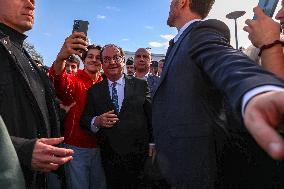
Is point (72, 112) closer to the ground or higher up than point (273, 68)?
closer to the ground

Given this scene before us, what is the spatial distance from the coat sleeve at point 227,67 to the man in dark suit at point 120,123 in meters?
2.31

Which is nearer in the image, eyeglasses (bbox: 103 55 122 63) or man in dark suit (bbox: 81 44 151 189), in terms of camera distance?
man in dark suit (bbox: 81 44 151 189)

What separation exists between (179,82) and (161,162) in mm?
523

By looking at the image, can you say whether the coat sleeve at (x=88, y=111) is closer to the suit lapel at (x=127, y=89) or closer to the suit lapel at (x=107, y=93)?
the suit lapel at (x=107, y=93)

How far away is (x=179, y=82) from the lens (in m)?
1.84

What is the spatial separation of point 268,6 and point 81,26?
153cm

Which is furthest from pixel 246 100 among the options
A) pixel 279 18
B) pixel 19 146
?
pixel 279 18

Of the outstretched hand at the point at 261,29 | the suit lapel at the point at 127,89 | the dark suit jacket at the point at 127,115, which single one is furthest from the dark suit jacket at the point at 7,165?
the suit lapel at the point at 127,89

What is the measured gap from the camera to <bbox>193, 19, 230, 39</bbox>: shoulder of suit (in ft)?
5.39

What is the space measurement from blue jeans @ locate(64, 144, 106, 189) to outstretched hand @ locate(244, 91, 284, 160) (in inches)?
139

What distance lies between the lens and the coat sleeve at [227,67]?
0.88 m

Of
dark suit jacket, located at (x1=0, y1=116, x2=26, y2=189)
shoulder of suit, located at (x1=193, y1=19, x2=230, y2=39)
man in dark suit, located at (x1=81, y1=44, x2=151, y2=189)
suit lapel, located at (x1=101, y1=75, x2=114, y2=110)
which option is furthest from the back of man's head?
suit lapel, located at (x1=101, y1=75, x2=114, y2=110)

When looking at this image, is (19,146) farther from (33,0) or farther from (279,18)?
(279,18)

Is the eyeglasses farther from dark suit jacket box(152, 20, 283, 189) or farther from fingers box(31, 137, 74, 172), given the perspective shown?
fingers box(31, 137, 74, 172)
